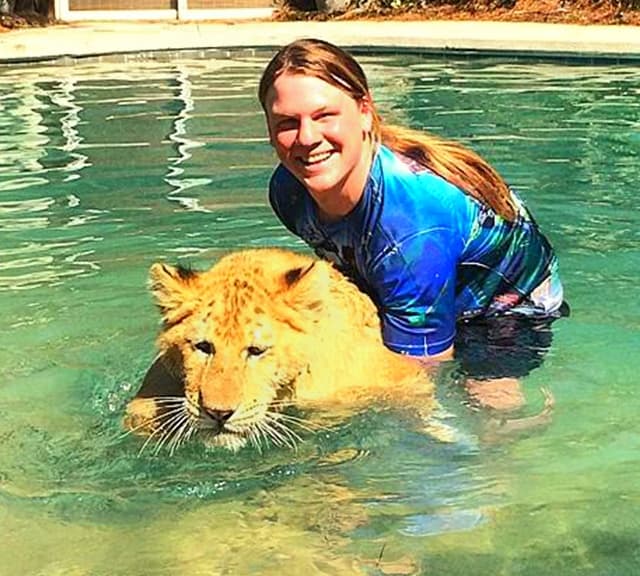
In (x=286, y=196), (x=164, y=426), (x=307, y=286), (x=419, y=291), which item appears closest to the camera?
(x=307, y=286)

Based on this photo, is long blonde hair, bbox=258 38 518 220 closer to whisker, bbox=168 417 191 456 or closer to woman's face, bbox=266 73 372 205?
woman's face, bbox=266 73 372 205

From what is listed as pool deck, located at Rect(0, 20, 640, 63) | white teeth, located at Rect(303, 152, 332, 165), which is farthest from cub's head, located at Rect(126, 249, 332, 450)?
pool deck, located at Rect(0, 20, 640, 63)

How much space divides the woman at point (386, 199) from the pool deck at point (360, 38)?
12916 mm

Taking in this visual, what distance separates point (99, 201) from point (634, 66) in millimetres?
9828

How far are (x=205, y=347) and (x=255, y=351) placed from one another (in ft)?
0.54

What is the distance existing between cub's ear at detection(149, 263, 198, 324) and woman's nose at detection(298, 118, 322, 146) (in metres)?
0.62

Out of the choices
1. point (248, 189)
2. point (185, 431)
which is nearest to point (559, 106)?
point (248, 189)

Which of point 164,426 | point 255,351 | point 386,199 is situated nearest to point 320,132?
point 386,199

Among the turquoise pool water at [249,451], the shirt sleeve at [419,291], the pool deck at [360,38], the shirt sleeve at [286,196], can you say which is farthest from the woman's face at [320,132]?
the pool deck at [360,38]

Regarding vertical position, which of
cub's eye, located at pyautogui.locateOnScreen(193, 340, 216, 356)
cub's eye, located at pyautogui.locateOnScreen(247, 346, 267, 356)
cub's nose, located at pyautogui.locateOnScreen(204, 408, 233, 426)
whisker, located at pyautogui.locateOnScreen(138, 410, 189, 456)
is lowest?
whisker, located at pyautogui.locateOnScreen(138, 410, 189, 456)

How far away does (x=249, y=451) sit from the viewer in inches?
169

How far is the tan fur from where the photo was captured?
3.96 metres

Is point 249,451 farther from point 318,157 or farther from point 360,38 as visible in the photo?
point 360,38

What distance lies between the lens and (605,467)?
14.5 ft
